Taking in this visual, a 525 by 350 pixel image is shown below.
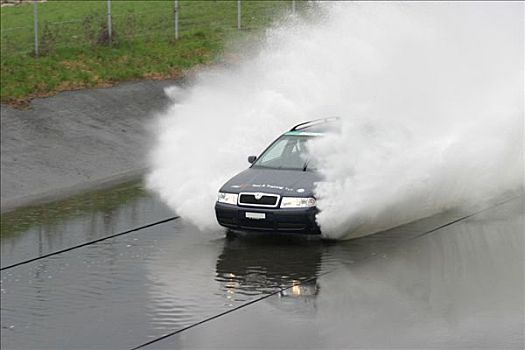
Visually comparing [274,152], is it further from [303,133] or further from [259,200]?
[259,200]

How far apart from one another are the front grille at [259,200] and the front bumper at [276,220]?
6 cm

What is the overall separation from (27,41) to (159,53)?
3507 millimetres

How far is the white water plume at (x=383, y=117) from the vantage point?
54.5 feet

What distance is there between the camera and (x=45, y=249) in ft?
52.4

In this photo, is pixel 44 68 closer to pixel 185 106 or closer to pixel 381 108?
pixel 185 106

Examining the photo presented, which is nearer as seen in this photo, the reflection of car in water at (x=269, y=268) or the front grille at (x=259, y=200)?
the reflection of car in water at (x=269, y=268)

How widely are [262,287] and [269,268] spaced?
39.0 inches

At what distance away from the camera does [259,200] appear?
51.6ft

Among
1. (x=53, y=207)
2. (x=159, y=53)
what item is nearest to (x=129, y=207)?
(x=53, y=207)

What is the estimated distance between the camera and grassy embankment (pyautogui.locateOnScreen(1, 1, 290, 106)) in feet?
89.0

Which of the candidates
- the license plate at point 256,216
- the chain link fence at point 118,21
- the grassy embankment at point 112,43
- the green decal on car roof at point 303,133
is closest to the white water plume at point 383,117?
the green decal on car roof at point 303,133

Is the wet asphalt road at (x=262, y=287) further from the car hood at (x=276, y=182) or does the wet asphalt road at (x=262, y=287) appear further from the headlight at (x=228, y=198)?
the car hood at (x=276, y=182)

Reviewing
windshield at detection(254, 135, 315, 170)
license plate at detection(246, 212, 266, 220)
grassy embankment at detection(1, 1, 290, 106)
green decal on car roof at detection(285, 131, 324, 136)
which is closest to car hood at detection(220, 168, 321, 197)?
windshield at detection(254, 135, 315, 170)

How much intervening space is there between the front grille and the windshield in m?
1.08
